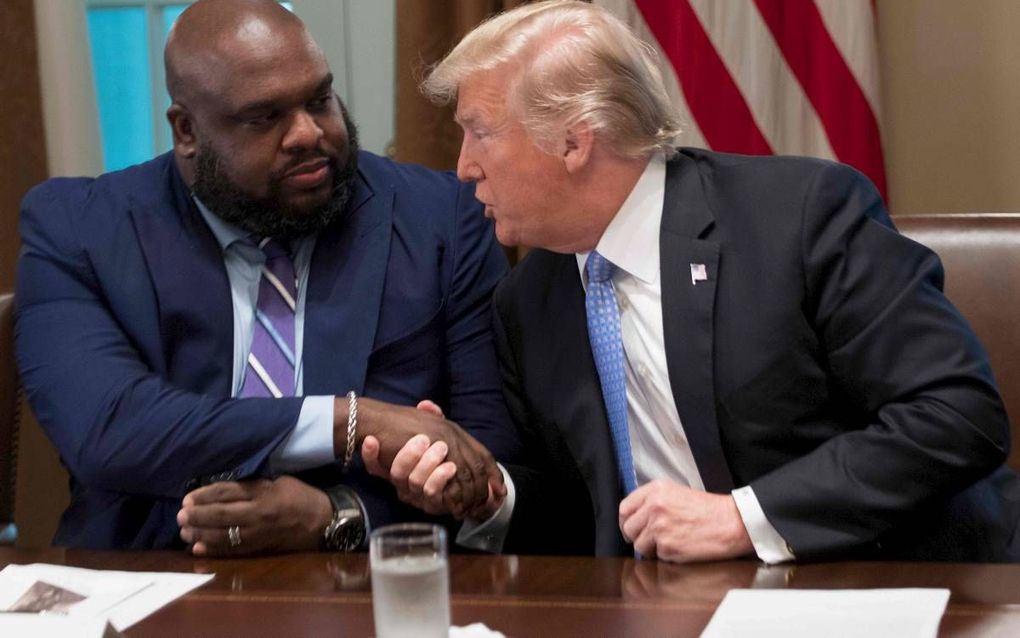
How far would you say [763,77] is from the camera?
3.25 metres

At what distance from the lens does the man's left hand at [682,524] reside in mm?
1911

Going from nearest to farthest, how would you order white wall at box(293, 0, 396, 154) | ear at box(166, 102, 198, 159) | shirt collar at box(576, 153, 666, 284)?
shirt collar at box(576, 153, 666, 284) → ear at box(166, 102, 198, 159) → white wall at box(293, 0, 396, 154)

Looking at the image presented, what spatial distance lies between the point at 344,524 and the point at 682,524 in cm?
63

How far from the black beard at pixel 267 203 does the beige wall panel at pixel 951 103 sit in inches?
57.9

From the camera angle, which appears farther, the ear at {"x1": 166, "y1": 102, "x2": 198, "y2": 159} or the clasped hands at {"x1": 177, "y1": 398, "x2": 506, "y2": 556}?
the ear at {"x1": 166, "y1": 102, "x2": 198, "y2": 159}

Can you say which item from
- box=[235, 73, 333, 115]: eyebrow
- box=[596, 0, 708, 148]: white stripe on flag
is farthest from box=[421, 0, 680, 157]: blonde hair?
box=[596, 0, 708, 148]: white stripe on flag

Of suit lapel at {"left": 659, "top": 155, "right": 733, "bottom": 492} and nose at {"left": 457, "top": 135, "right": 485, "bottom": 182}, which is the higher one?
nose at {"left": 457, "top": 135, "right": 485, "bottom": 182}

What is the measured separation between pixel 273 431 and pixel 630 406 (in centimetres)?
61

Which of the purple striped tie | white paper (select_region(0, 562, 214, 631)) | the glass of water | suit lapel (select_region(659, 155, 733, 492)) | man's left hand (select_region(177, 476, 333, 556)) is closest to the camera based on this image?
the glass of water

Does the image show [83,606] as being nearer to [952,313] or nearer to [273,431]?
[273,431]

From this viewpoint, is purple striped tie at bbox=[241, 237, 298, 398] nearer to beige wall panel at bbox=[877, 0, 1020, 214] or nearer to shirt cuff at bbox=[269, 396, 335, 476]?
shirt cuff at bbox=[269, 396, 335, 476]

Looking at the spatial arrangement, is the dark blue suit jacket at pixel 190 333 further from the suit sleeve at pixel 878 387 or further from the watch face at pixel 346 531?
the suit sleeve at pixel 878 387

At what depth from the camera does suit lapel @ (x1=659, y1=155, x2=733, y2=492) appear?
2.19m

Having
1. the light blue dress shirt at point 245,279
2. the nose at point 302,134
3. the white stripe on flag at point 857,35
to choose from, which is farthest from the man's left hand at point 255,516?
the white stripe on flag at point 857,35
